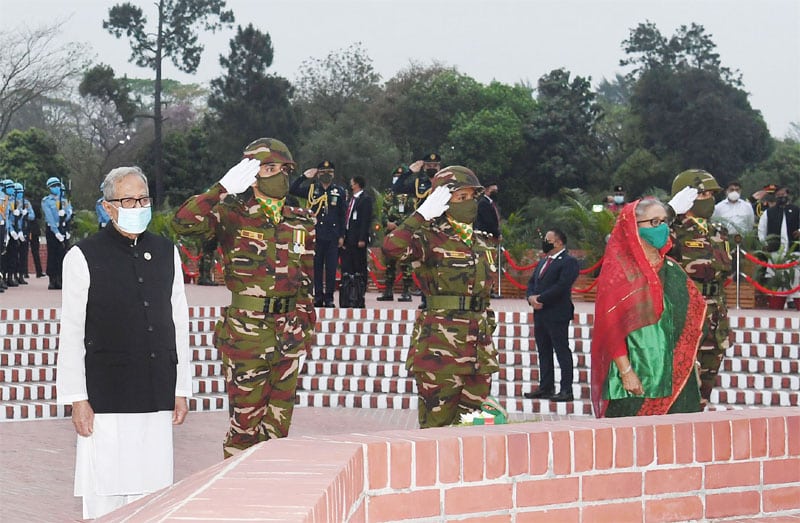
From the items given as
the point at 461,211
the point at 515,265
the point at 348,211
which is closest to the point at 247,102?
the point at 515,265

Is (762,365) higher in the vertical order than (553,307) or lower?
lower

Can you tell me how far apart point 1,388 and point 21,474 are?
3765mm

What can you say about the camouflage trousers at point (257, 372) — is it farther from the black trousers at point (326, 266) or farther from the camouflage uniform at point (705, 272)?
the black trousers at point (326, 266)

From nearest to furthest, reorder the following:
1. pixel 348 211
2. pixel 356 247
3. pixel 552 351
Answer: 1. pixel 552 351
2. pixel 348 211
3. pixel 356 247

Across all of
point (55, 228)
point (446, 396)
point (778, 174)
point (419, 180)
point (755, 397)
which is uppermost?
point (778, 174)

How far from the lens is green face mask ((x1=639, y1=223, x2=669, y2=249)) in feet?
19.7

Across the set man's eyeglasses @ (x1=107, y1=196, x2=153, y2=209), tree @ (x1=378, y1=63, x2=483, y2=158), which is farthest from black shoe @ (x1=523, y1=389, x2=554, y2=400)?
tree @ (x1=378, y1=63, x2=483, y2=158)

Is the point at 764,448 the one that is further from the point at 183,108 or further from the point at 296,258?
the point at 183,108

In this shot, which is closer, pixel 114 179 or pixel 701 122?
pixel 114 179

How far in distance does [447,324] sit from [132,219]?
7.68 ft

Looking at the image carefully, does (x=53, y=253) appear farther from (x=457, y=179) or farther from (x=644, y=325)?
(x=644, y=325)

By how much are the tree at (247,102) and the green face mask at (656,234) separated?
36.1 meters

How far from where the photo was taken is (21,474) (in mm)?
7598

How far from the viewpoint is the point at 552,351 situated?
11055 mm
